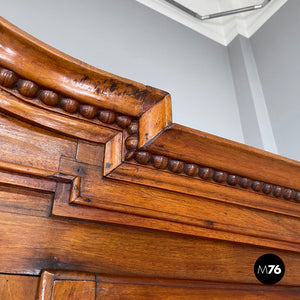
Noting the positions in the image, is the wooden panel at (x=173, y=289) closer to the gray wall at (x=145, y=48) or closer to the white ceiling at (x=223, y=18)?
the gray wall at (x=145, y=48)

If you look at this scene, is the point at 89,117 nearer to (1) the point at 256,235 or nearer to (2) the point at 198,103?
(1) the point at 256,235

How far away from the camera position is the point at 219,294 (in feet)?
2.13

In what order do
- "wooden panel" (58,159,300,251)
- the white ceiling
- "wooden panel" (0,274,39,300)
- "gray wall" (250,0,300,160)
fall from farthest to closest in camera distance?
the white ceiling → "gray wall" (250,0,300,160) → "wooden panel" (58,159,300,251) → "wooden panel" (0,274,39,300)

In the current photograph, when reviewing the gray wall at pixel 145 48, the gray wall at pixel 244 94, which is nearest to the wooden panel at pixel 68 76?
the gray wall at pixel 145 48

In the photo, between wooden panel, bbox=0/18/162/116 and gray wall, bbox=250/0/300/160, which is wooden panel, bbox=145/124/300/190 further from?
gray wall, bbox=250/0/300/160

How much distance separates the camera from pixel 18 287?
48 centimetres

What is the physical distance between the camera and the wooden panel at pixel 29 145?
0.55 m

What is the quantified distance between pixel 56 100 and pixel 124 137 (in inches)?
6.1

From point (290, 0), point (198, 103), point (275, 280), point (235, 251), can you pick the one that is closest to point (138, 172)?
point (235, 251)

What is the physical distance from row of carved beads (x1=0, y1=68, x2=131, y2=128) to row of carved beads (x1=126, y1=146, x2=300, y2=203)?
0.05m

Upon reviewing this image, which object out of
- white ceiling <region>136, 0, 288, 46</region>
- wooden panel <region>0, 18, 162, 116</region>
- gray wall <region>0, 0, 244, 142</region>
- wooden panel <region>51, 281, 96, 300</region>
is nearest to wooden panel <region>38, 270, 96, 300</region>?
wooden panel <region>51, 281, 96, 300</region>

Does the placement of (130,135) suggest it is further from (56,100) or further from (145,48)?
(145,48)

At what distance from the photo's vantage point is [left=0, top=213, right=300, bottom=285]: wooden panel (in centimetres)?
51

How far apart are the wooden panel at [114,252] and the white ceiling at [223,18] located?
45.0 inches
